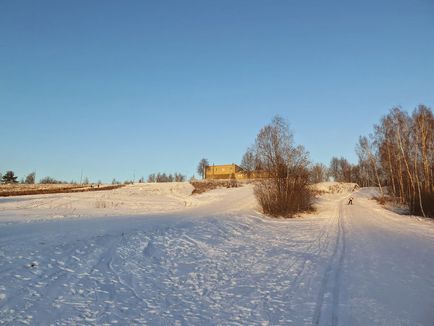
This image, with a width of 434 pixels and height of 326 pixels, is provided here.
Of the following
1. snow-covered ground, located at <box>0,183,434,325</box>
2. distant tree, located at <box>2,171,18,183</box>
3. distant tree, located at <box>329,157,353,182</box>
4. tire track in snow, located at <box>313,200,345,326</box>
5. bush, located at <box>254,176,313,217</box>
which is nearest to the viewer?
tire track in snow, located at <box>313,200,345,326</box>

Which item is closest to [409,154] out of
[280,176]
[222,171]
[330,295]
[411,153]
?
[411,153]

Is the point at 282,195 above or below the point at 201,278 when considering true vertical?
above

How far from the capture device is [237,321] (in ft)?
20.7

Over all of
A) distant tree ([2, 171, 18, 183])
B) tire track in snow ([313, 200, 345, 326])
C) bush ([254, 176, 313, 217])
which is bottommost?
tire track in snow ([313, 200, 345, 326])

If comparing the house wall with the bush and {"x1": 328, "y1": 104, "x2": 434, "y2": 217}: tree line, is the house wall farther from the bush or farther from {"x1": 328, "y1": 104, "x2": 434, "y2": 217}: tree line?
the bush

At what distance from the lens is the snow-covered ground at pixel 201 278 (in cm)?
645

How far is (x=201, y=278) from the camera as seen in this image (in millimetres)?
9414

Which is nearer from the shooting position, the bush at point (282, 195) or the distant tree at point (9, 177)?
the bush at point (282, 195)

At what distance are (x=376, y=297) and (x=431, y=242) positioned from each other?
10.1 metres

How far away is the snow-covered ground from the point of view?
254 inches

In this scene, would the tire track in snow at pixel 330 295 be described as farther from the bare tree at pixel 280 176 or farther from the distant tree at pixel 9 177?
the distant tree at pixel 9 177

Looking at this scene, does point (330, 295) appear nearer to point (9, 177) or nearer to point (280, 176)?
point (280, 176)

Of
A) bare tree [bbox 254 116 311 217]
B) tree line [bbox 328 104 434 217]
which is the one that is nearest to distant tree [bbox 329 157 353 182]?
tree line [bbox 328 104 434 217]

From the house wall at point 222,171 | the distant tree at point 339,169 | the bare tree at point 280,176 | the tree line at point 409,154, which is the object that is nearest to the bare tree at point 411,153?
the tree line at point 409,154
